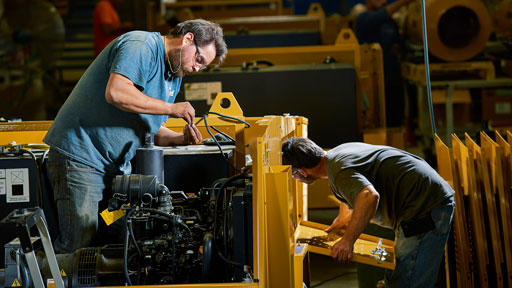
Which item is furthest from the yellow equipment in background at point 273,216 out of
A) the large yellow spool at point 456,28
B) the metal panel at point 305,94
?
the large yellow spool at point 456,28

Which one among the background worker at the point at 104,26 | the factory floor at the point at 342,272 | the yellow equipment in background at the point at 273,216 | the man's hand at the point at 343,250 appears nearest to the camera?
the yellow equipment in background at the point at 273,216

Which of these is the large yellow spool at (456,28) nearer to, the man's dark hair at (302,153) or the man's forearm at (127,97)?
the man's dark hair at (302,153)

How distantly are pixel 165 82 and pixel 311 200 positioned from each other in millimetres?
2241

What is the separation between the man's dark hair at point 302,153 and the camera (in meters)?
3.33

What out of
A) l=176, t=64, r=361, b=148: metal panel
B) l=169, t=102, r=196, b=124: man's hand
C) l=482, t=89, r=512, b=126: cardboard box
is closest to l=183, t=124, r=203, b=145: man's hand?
l=169, t=102, r=196, b=124: man's hand

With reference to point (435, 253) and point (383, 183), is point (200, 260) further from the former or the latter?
point (435, 253)

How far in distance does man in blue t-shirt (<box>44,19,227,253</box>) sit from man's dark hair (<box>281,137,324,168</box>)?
0.47m

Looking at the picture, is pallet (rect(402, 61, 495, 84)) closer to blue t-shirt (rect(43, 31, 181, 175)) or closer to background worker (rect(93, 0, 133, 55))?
background worker (rect(93, 0, 133, 55))

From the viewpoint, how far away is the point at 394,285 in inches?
134

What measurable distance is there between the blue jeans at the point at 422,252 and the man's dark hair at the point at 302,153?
0.54 m

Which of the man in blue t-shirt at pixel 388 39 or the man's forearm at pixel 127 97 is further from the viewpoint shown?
the man in blue t-shirt at pixel 388 39

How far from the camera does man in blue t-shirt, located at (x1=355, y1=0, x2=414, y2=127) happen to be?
25.2 feet

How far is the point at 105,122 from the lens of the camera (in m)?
3.04

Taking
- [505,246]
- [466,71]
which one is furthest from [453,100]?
[505,246]
